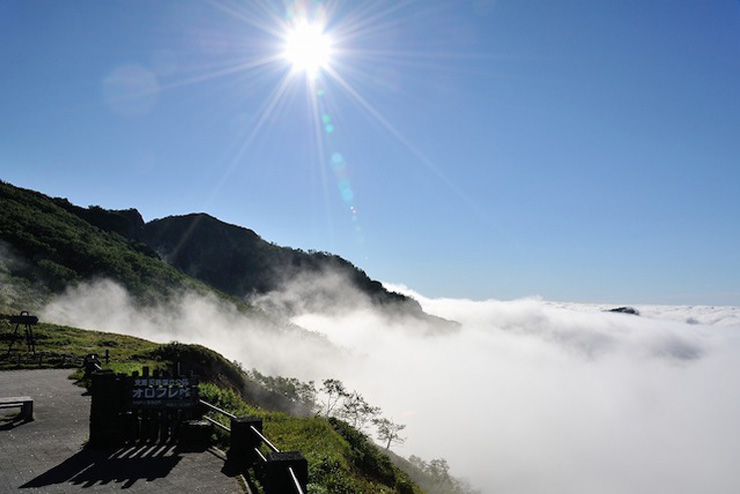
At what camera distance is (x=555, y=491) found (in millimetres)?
175125

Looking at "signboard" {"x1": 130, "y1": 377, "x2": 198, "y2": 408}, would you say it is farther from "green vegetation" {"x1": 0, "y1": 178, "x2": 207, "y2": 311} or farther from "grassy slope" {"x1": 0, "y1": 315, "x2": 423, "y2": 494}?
"green vegetation" {"x1": 0, "y1": 178, "x2": 207, "y2": 311}

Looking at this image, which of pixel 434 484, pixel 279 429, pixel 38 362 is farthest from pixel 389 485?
pixel 434 484

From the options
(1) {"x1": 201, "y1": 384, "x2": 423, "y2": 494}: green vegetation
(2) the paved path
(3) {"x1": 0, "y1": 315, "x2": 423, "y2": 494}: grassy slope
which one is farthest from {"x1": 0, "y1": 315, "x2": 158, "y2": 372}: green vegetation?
(2) the paved path

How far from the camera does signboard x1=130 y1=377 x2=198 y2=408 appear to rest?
12.4 m

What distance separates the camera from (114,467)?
10094mm

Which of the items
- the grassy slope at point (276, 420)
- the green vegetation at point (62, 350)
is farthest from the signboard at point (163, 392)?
the green vegetation at point (62, 350)

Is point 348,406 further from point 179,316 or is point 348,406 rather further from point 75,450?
point 75,450

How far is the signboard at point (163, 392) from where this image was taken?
12.4 m

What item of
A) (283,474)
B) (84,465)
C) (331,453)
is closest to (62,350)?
(331,453)

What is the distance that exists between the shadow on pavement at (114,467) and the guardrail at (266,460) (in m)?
1.51

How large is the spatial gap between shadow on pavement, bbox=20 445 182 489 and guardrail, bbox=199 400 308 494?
1.51 meters

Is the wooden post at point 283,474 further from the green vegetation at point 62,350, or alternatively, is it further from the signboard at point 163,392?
the green vegetation at point 62,350

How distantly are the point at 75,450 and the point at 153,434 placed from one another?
183 cm

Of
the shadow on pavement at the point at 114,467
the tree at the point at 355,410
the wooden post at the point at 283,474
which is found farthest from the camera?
the tree at the point at 355,410
